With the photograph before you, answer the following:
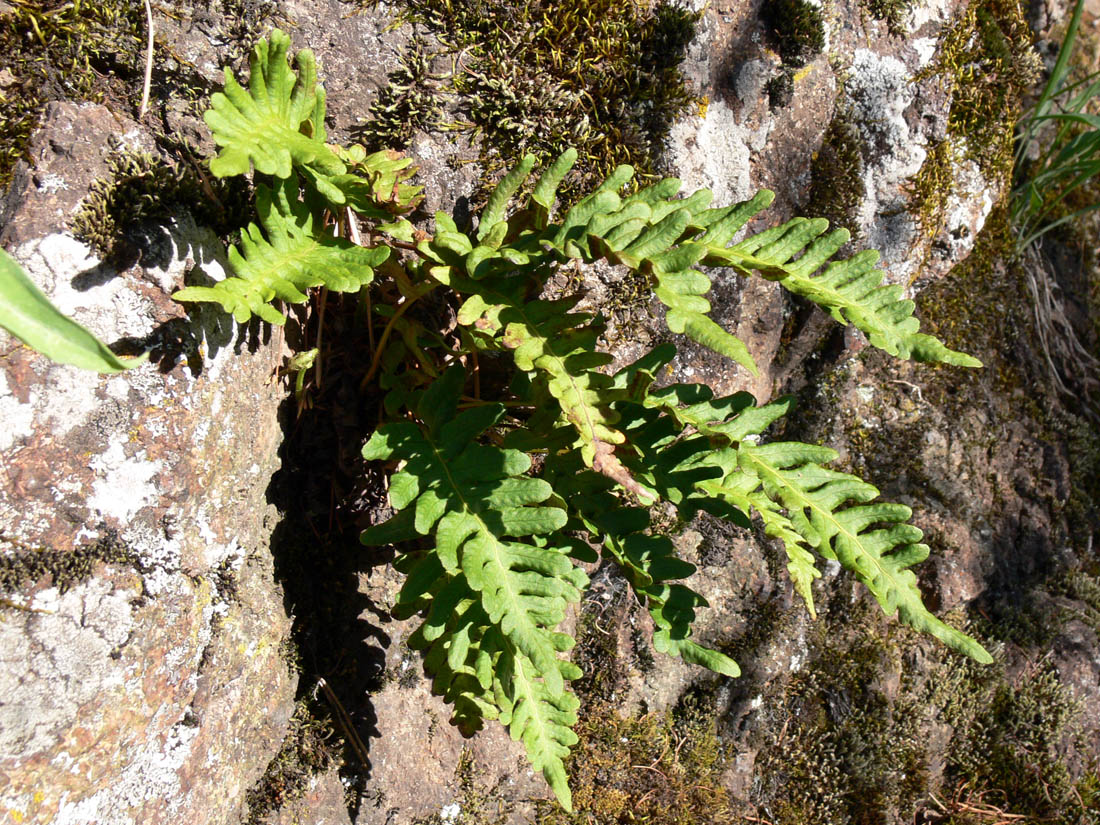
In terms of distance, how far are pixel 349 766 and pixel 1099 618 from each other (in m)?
4.84

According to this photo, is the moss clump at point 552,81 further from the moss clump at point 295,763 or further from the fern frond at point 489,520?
the moss clump at point 295,763

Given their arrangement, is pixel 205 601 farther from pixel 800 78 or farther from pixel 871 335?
pixel 800 78

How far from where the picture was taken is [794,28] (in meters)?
3.56

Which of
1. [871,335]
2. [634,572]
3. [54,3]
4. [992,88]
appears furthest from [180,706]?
[992,88]

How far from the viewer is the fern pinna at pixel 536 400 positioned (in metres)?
2.04

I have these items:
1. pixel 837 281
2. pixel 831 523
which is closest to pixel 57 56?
pixel 837 281

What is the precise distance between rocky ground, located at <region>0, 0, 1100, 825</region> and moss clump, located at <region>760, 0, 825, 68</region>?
0.01 meters

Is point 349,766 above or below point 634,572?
below

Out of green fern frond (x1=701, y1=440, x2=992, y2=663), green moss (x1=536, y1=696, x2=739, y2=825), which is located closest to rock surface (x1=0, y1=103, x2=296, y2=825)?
green fern frond (x1=701, y1=440, x2=992, y2=663)

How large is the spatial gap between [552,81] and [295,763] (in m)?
2.85

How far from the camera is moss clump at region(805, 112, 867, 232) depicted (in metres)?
3.91

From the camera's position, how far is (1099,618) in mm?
5031

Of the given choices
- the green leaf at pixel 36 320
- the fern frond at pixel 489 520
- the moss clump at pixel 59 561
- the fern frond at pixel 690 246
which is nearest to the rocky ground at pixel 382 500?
the moss clump at pixel 59 561

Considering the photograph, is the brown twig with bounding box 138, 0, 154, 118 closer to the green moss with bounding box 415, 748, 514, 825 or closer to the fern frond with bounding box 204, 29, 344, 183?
the fern frond with bounding box 204, 29, 344, 183
